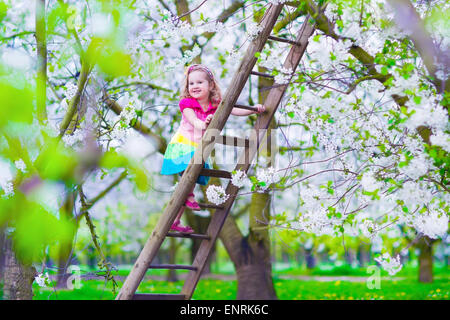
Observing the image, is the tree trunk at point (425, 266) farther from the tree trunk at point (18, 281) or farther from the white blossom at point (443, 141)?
the white blossom at point (443, 141)

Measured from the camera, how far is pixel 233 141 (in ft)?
12.8

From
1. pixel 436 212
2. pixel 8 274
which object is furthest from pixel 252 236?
pixel 436 212

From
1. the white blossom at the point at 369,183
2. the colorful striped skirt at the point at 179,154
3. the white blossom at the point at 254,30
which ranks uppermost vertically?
the white blossom at the point at 254,30

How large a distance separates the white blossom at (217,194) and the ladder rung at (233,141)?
0.32m

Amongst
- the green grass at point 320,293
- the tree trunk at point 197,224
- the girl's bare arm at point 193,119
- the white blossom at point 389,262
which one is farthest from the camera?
the tree trunk at point 197,224

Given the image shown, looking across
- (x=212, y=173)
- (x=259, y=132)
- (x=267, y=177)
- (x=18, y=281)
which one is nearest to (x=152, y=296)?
(x=212, y=173)

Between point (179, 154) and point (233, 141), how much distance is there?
431 mm

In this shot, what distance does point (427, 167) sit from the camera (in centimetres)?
297

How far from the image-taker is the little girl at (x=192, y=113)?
3980 millimetres

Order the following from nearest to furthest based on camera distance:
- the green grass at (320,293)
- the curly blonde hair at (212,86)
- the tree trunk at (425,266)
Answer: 1. the curly blonde hair at (212,86)
2. the green grass at (320,293)
3. the tree trunk at (425,266)

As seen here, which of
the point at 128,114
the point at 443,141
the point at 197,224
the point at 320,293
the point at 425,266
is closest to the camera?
the point at 443,141

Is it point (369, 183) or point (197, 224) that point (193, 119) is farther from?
point (197, 224)

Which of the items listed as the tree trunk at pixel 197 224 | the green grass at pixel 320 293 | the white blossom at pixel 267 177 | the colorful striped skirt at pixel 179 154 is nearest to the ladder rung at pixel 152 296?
the colorful striped skirt at pixel 179 154
